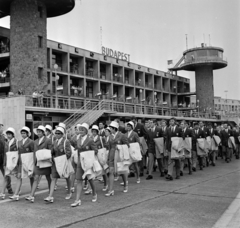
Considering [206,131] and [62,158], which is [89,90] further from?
[62,158]

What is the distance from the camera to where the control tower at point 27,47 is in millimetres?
33438

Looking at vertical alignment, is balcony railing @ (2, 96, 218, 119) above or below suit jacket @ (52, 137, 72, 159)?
above

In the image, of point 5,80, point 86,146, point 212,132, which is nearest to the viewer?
point 86,146

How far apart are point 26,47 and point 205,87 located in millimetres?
43627

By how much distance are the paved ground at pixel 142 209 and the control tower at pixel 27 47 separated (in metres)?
24.6

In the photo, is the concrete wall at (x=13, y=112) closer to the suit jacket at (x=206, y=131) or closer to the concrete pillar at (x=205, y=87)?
the suit jacket at (x=206, y=131)

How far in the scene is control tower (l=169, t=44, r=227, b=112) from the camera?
6712 centimetres

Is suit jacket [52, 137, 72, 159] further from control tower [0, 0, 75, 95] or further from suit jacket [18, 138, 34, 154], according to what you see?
control tower [0, 0, 75, 95]

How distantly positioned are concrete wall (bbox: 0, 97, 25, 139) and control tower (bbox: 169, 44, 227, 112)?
46.9 m

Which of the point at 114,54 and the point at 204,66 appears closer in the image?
the point at 114,54

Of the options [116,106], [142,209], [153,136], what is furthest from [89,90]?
[142,209]

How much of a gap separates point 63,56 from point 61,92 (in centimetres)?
472

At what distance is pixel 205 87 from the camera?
6831 cm

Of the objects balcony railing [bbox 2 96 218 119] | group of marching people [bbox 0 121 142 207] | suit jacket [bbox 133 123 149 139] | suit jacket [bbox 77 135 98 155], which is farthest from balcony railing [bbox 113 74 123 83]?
suit jacket [bbox 77 135 98 155]
